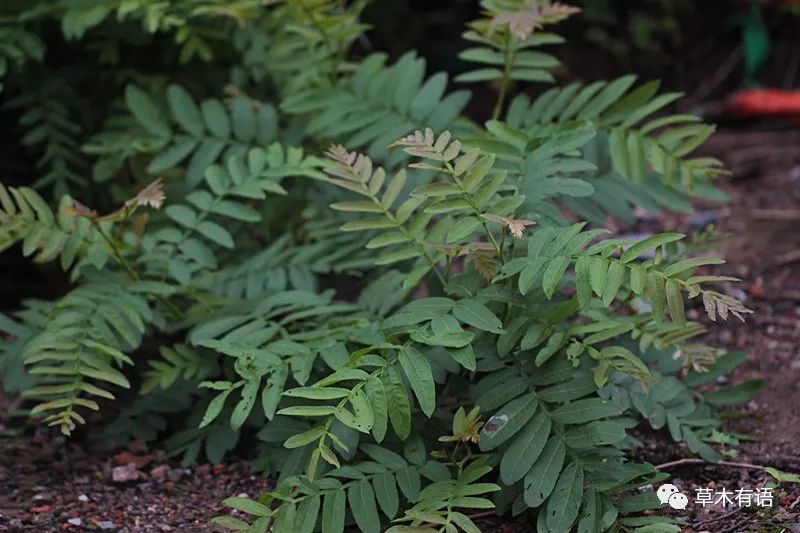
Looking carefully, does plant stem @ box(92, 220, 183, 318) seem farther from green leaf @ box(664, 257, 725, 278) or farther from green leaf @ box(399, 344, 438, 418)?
green leaf @ box(664, 257, 725, 278)

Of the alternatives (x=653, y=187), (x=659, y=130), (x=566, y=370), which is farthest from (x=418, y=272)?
(x=659, y=130)

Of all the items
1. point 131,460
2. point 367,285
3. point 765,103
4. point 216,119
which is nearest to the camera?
point 131,460

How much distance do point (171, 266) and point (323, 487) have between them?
711mm

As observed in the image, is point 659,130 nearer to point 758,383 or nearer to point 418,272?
point 758,383

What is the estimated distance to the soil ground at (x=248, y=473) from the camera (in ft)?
6.81

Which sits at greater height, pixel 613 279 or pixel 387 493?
pixel 613 279

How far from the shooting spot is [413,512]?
6.09 ft

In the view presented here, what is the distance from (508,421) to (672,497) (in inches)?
14.8

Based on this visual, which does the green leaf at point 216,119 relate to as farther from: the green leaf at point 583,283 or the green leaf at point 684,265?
the green leaf at point 684,265

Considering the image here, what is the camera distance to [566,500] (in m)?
1.88

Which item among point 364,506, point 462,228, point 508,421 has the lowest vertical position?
point 364,506

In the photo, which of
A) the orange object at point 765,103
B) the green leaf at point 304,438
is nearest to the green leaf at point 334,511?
the green leaf at point 304,438

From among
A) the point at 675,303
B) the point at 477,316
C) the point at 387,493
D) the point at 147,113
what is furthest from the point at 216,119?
the point at 675,303

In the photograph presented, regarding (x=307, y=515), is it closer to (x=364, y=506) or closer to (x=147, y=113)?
(x=364, y=506)
